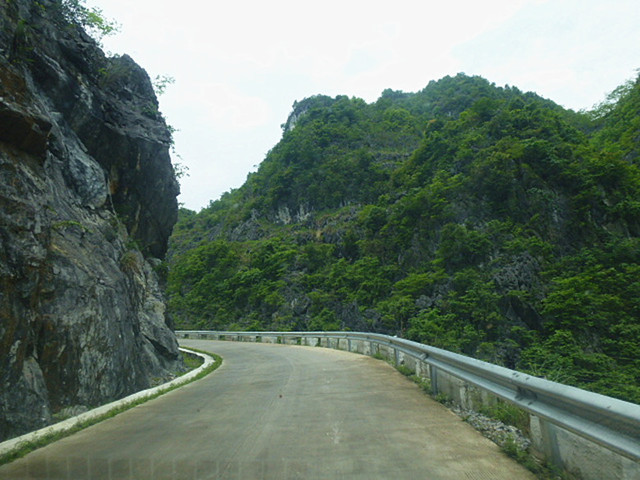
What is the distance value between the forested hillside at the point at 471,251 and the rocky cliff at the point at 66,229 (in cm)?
1040

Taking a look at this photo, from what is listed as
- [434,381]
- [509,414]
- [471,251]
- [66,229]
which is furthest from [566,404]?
[471,251]

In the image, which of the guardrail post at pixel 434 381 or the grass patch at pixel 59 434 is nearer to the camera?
the grass patch at pixel 59 434

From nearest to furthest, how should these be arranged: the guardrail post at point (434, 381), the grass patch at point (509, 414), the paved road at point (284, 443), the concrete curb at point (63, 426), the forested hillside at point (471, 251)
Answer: the paved road at point (284, 443) → the grass patch at point (509, 414) → the concrete curb at point (63, 426) → the guardrail post at point (434, 381) → the forested hillside at point (471, 251)

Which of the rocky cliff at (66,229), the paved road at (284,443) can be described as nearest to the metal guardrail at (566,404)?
the paved road at (284,443)

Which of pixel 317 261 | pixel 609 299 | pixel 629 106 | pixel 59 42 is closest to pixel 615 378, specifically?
pixel 609 299

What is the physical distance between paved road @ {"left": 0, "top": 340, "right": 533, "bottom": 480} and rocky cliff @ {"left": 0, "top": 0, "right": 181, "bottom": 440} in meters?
1.41

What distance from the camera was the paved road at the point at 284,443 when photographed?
12.6 ft

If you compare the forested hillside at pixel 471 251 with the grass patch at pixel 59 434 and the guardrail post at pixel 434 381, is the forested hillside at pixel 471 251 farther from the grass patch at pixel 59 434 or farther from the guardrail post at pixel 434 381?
the grass patch at pixel 59 434

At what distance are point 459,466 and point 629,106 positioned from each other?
6444cm

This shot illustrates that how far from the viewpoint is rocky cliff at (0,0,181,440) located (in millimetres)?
6484

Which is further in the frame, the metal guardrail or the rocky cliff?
the rocky cliff

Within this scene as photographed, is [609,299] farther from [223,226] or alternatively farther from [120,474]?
[223,226]

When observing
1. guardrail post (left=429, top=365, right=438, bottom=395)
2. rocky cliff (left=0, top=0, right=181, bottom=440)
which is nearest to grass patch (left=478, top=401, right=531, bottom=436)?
guardrail post (left=429, top=365, right=438, bottom=395)

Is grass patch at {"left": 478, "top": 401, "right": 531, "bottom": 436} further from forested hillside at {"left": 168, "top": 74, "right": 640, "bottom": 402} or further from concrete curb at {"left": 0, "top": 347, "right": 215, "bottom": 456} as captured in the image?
concrete curb at {"left": 0, "top": 347, "right": 215, "bottom": 456}
